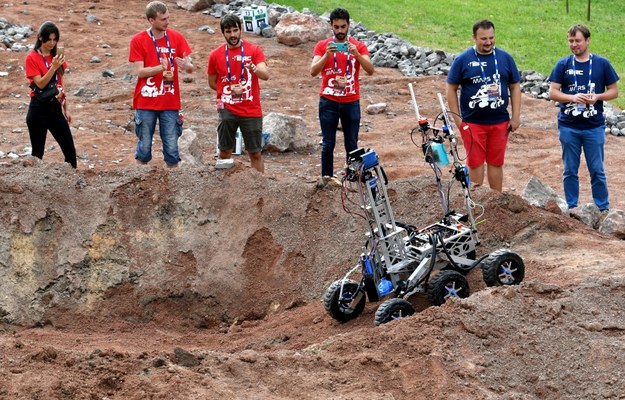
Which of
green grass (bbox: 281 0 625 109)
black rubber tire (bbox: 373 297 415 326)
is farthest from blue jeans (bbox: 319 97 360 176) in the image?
green grass (bbox: 281 0 625 109)

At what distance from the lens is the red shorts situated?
10.4 m

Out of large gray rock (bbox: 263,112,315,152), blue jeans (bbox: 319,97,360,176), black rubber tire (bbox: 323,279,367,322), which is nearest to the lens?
black rubber tire (bbox: 323,279,367,322)

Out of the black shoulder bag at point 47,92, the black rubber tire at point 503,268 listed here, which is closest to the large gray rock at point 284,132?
the black shoulder bag at point 47,92

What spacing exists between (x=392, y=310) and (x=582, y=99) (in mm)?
3922

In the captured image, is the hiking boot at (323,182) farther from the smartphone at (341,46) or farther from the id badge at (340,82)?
the smartphone at (341,46)

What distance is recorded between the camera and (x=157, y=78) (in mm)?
10812

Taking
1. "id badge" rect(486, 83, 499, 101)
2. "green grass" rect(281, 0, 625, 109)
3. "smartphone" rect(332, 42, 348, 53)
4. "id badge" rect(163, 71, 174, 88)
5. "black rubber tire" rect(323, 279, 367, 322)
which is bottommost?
"green grass" rect(281, 0, 625, 109)

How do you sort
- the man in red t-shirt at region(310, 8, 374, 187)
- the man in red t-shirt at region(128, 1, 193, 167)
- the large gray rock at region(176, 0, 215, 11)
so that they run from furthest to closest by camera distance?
1. the large gray rock at region(176, 0, 215, 11)
2. the man in red t-shirt at region(310, 8, 374, 187)
3. the man in red t-shirt at region(128, 1, 193, 167)

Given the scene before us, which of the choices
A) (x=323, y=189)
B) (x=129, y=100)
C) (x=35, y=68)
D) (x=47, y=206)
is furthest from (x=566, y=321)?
(x=129, y=100)

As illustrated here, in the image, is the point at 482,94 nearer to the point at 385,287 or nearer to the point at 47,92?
the point at 385,287

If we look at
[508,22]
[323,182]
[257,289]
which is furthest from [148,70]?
[508,22]

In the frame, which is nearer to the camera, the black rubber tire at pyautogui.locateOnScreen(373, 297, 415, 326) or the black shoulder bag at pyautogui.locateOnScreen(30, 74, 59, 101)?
the black rubber tire at pyautogui.locateOnScreen(373, 297, 415, 326)

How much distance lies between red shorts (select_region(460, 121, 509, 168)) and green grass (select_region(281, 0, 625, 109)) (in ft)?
30.6

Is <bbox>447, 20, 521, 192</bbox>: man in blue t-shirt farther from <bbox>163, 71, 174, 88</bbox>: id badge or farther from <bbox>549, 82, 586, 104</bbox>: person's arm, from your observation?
<bbox>163, 71, 174, 88</bbox>: id badge
